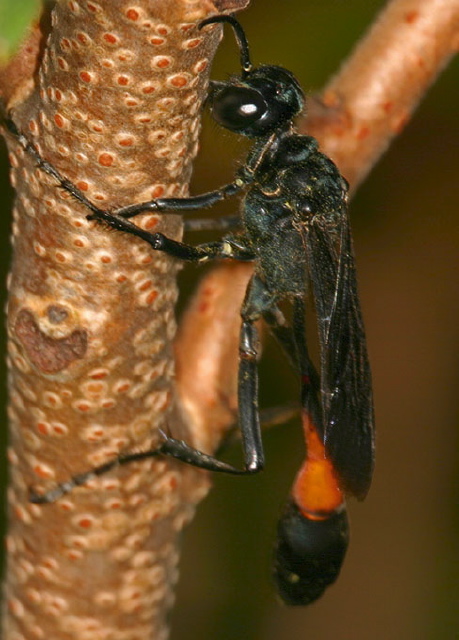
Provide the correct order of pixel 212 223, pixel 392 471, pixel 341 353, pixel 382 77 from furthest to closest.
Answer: pixel 392 471
pixel 212 223
pixel 382 77
pixel 341 353

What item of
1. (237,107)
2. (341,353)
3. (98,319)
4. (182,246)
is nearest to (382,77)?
(237,107)

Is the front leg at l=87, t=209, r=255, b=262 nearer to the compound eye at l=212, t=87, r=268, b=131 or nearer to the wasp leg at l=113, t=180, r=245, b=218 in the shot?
the wasp leg at l=113, t=180, r=245, b=218

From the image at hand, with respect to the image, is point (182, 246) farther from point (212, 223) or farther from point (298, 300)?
point (212, 223)

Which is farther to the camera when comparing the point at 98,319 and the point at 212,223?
the point at 212,223

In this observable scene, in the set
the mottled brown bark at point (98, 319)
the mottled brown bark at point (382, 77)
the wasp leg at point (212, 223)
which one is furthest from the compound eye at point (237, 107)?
the wasp leg at point (212, 223)

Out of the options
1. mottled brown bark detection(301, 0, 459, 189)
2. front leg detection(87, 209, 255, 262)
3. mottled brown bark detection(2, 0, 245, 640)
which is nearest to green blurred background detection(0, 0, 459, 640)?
mottled brown bark detection(301, 0, 459, 189)

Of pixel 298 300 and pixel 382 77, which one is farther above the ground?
pixel 382 77

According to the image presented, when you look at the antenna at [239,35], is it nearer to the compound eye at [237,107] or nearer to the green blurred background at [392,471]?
the compound eye at [237,107]
